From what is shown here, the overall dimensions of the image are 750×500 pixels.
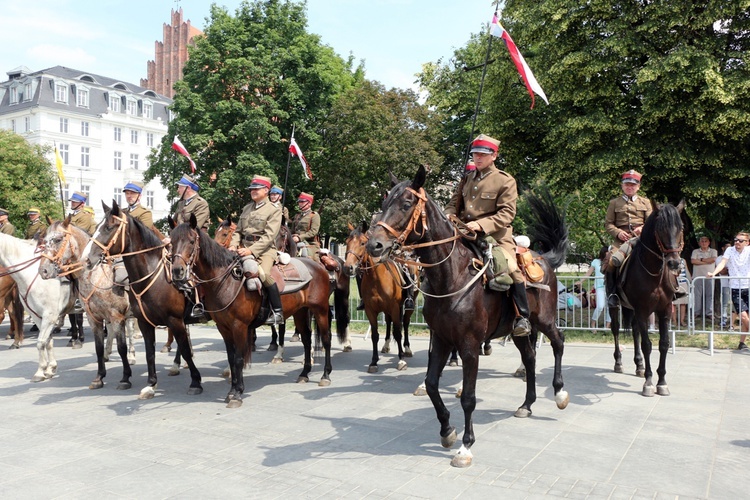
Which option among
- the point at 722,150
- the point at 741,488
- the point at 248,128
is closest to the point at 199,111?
the point at 248,128

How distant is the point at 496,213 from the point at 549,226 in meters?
3.42

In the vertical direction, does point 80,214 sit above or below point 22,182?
below

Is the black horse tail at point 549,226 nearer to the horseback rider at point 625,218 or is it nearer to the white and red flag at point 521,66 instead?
the horseback rider at point 625,218

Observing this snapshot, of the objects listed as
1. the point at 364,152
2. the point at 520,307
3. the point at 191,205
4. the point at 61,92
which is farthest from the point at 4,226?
the point at 61,92

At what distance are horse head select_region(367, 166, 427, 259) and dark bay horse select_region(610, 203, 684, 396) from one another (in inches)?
175

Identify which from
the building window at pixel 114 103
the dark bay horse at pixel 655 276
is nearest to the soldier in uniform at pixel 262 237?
the dark bay horse at pixel 655 276

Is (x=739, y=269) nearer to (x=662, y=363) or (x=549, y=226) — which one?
(x=662, y=363)

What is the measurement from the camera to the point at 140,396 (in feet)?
28.3

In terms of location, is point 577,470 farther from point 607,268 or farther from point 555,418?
point 607,268

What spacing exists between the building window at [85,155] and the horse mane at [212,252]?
200ft

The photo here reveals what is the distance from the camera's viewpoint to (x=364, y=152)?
33.4 meters

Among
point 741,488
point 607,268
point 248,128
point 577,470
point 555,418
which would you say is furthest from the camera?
point 248,128

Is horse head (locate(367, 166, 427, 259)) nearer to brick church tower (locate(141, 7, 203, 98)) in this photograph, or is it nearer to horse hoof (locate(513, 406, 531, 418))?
horse hoof (locate(513, 406, 531, 418))

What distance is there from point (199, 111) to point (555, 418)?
29.6 metres
